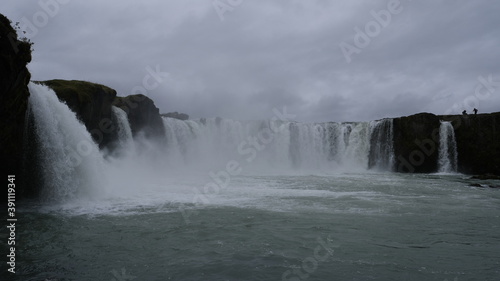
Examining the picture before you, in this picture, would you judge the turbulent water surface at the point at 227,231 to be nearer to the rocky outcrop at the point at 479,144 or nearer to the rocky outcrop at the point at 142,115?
the rocky outcrop at the point at 142,115

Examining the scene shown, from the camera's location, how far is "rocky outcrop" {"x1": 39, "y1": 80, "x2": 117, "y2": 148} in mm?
21938

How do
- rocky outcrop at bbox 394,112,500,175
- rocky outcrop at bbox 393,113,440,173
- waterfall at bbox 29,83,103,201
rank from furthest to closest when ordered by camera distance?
1. rocky outcrop at bbox 393,113,440,173
2. rocky outcrop at bbox 394,112,500,175
3. waterfall at bbox 29,83,103,201

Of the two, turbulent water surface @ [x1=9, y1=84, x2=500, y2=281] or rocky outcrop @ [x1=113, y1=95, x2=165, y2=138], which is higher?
rocky outcrop @ [x1=113, y1=95, x2=165, y2=138]

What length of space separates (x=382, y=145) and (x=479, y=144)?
35.1 ft

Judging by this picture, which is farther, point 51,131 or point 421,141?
point 421,141

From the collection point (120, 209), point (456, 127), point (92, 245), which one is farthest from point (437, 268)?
point (456, 127)

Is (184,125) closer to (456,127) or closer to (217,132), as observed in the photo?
(217,132)

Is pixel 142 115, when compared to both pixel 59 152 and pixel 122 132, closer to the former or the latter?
pixel 122 132

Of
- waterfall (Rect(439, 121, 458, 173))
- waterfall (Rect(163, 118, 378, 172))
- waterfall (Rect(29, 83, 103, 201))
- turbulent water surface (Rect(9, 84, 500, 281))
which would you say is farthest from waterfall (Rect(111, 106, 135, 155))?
waterfall (Rect(439, 121, 458, 173))

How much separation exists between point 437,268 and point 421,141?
126 ft

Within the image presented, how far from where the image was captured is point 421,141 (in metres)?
41.9

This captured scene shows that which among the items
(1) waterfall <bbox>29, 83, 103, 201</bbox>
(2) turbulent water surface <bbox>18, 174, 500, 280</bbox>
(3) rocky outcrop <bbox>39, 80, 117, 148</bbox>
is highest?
(3) rocky outcrop <bbox>39, 80, 117, 148</bbox>

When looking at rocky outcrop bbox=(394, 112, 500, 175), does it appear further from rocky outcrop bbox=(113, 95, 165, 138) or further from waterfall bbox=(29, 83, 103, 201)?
waterfall bbox=(29, 83, 103, 201)

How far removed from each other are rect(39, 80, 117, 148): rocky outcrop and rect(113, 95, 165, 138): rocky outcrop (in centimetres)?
490
